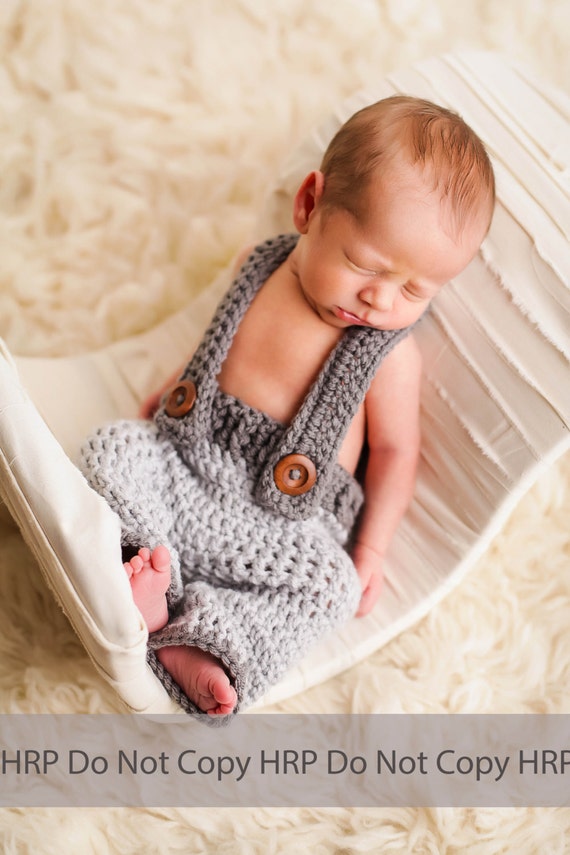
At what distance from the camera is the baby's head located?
3.01 ft

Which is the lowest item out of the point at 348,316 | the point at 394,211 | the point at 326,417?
the point at 326,417

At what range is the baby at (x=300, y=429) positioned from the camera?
3.05ft

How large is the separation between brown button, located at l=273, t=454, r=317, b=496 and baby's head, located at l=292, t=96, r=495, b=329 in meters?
0.17

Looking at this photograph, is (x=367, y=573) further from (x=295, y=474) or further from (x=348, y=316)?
(x=348, y=316)

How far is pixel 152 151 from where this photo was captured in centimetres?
148

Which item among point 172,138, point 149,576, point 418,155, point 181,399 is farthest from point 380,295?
point 172,138

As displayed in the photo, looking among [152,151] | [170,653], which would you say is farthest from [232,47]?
[170,653]

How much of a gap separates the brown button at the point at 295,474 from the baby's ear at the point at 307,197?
10.6 inches

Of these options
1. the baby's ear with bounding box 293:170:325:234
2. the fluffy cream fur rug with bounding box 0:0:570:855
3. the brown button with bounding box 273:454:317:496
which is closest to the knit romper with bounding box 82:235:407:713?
the brown button with bounding box 273:454:317:496

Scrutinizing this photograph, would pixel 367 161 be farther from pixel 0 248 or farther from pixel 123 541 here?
pixel 0 248

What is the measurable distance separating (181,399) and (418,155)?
1.26ft

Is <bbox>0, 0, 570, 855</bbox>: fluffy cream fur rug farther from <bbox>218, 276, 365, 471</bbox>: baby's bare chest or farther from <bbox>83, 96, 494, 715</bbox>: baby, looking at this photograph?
<bbox>218, 276, 365, 471</bbox>: baby's bare chest

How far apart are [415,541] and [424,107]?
53 centimetres

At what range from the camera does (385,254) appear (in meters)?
0.94
